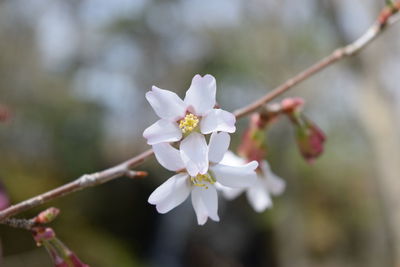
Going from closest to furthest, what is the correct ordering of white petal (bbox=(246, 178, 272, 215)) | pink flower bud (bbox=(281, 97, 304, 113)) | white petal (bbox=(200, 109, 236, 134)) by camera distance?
white petal (bbox=(200, 109, 236, 134)) → pink flower bud (bbox=(281, 97, 304, 113)) → white petal (bbox=(246, 178, 272, 215))

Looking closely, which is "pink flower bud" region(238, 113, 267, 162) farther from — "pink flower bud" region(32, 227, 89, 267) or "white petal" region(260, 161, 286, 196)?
"pink flower bud" region(32, 227, 89, 267)

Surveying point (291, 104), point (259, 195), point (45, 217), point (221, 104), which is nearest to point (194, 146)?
point (45, 217)

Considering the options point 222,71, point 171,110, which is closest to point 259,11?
point 222,71

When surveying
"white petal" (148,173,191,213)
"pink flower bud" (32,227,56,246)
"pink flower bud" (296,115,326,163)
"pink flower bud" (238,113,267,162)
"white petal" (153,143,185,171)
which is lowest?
"white petal" (148,173,191,213)

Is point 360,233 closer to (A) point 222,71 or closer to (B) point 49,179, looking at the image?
(A) point 222,71

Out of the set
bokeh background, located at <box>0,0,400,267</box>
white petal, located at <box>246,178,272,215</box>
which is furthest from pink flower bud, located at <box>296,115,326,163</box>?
bokeh background, located at <box>0,0,400,267</box>

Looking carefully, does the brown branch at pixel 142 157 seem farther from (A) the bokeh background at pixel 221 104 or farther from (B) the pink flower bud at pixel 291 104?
(A) the bokeh background at pixel 221 104

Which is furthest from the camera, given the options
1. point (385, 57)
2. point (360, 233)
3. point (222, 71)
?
point (222, 71)
